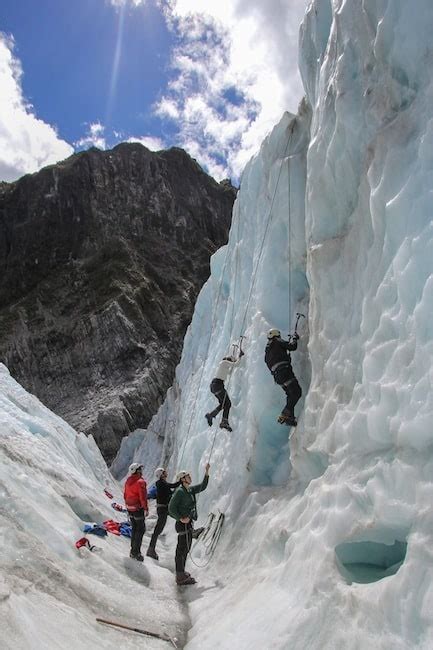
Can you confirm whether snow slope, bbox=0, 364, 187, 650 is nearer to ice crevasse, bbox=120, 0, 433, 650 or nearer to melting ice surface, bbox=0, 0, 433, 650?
melting ice surface, bbox=0, 0, 433, 650

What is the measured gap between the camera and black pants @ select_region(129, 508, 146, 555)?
23.7 ft

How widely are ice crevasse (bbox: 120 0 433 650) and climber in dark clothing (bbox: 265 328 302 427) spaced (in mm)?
322

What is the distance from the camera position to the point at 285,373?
6898 mm

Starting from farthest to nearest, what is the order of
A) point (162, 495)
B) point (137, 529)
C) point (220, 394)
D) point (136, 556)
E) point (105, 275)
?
point (105, 275) → point (220, 394) → point (162, 495) → point (137, 529) → point (136, 556)

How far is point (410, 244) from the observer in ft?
14.2

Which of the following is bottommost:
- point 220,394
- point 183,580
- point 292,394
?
point 183,580

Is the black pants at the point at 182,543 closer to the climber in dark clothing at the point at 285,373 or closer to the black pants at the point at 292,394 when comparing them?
the climber in dark clothing at the point at 285,373

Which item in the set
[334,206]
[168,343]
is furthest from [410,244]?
[168,343]

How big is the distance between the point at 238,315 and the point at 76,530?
18.8ft

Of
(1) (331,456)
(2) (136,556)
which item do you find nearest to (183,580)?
(2) (136,556)

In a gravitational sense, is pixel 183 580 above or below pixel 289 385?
below

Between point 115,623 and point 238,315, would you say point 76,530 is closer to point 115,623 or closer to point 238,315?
point 115,623

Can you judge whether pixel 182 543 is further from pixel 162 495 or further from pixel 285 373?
pixel 285 373

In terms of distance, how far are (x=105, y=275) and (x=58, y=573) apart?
164ft
